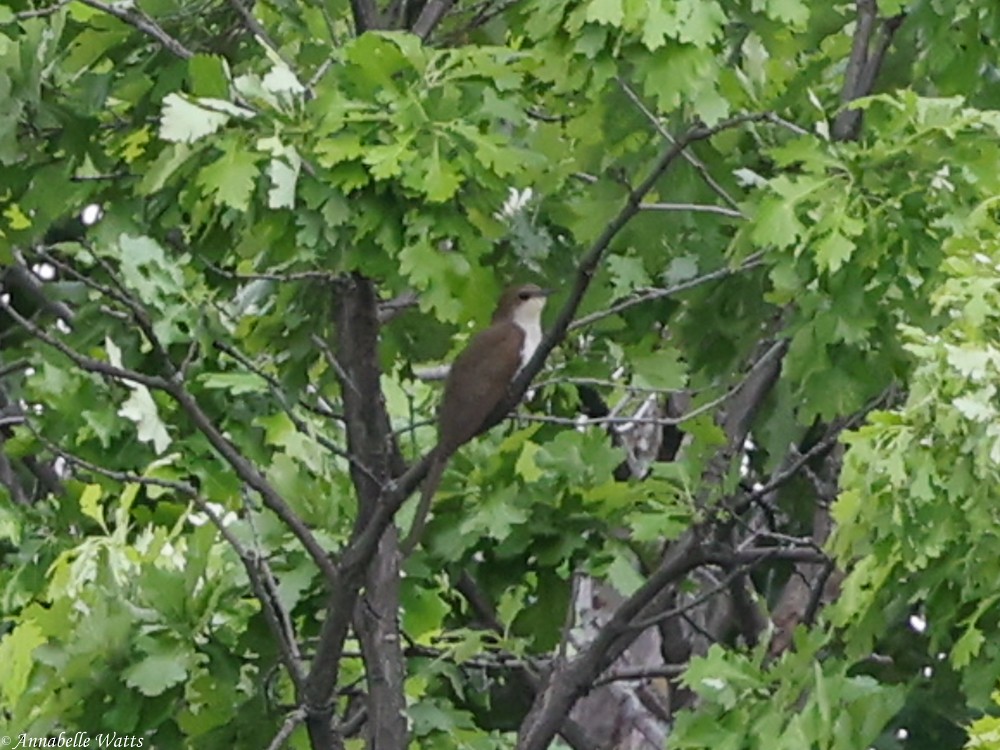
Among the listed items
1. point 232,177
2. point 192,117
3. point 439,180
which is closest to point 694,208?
point 439,180

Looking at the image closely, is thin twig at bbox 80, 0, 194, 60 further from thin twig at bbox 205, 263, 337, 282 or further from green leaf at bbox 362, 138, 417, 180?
green leaf at bbox 362, 138, 417, 180

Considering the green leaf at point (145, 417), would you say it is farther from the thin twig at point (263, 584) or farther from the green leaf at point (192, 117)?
the green leaf at point (192, 117)

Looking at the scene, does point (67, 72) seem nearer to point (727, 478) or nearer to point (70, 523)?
point (70, 523)

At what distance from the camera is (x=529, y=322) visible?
22.0 ft

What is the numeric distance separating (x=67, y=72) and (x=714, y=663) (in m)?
2.48

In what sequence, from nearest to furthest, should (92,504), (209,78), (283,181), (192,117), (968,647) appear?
(968,647)
(192,117)
(283,181)
(209,78)
(92,504)

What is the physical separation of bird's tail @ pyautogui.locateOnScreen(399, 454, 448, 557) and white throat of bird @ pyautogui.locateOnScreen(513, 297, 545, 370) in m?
0.62

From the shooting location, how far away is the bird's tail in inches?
233

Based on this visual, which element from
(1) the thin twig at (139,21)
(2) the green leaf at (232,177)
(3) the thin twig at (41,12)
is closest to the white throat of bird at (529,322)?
(1) the thin twig at (139,21)

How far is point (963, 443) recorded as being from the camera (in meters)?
3.81

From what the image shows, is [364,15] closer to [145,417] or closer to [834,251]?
[145,417]

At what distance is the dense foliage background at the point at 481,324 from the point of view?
452 cm

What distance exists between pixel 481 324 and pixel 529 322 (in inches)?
69.0

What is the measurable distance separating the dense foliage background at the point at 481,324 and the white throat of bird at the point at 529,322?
0.26m
